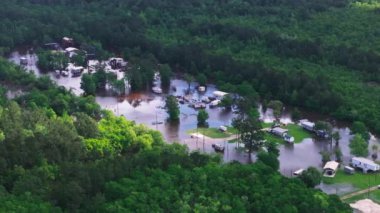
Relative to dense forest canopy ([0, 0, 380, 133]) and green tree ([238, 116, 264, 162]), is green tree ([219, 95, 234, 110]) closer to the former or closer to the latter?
dense forest canopy ([0, 0, 380, 133])

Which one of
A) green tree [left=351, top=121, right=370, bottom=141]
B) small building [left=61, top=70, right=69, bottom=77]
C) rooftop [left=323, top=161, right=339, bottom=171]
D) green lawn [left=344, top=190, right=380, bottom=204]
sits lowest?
green lawn [left=344, top=190, right=380, bottom=204]

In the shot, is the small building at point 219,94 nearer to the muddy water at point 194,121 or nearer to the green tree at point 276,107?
the muddy water at point 194,121

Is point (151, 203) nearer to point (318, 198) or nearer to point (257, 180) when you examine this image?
point (257, 180)

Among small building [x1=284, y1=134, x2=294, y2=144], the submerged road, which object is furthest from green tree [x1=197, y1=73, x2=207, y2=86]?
the submerged road

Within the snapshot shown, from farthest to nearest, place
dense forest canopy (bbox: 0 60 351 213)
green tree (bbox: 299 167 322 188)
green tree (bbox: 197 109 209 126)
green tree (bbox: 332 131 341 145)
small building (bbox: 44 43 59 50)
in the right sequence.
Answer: small building (bbox: 44 43 59 50) < green tree (bbox: 197 109 209 126) < green tree (bbox: 332 131 341 145) < green tree (bbox: 299 167 322 188) < dense forest canopy (bbox: 0 60 351 213)

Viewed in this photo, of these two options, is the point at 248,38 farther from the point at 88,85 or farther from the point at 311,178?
the point at 311,178

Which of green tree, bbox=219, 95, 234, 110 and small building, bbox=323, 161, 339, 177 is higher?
green tree, bbox=219, 95, 234, 110

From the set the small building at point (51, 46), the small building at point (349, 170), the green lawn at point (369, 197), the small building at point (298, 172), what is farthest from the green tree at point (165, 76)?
the green lawn at point (369, 197)
